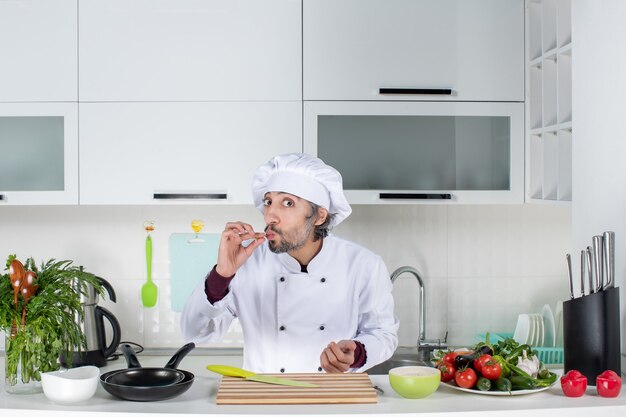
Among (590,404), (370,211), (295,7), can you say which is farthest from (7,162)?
(590,404)

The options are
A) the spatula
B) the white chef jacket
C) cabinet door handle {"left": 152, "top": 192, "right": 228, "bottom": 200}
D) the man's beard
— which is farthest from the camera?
the spatula

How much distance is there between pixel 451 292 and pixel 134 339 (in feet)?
4.41

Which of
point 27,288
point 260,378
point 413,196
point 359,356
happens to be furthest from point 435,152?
point 27,288

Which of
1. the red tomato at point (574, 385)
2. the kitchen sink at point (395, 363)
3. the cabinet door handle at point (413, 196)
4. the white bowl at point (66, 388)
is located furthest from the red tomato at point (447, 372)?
the kitchen sink at point (395, 363)

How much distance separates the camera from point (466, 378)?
76.0 inches

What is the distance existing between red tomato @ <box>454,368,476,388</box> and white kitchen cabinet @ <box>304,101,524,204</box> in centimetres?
122

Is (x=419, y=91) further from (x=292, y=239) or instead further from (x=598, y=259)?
(x=598, y=259)

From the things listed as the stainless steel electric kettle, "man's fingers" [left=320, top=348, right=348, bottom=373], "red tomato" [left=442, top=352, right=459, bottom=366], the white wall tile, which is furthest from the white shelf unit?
the stainless steel electric kettle

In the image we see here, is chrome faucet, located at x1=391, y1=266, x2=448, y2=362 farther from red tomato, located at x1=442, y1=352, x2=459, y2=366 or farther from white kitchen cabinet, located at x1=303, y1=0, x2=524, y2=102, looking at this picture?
red tomato, located at x1=442, y1=352, x2=459, y2=366

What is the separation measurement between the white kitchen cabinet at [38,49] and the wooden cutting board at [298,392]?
1.52 m

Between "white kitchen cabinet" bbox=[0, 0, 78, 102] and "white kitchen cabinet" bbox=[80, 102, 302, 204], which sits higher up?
"white kitchen cabinet" bbox=[0, 0, 78, 102]

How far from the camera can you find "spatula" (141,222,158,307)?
3.39 m

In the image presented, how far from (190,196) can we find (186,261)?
0.49 metres

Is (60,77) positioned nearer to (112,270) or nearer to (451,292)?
(112,270)
